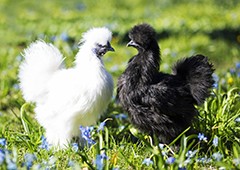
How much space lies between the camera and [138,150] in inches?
171

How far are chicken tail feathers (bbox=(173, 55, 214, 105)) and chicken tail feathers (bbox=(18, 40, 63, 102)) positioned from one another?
1.17 meters

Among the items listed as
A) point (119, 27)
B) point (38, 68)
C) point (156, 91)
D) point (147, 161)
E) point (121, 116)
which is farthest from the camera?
point (119, 27)

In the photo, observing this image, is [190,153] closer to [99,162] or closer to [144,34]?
[99,162]

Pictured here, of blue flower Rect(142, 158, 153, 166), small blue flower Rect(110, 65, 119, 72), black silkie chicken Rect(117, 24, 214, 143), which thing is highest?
small blue flower Rect(110, 65, 119, 72)

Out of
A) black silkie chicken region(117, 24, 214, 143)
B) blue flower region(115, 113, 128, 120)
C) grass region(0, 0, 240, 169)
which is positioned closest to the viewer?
grass region(0, 0, 240, 169)

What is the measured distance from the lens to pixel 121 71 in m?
7.20

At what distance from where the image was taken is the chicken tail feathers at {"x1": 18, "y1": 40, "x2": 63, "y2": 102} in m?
4.60

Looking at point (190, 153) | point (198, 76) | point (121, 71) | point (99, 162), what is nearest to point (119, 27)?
point (121, 71)

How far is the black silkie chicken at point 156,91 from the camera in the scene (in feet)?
13.8

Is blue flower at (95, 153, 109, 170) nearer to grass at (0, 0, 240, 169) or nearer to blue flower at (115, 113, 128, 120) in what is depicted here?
grass at (0, 0, 240, 169)

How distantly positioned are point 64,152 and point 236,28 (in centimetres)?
564

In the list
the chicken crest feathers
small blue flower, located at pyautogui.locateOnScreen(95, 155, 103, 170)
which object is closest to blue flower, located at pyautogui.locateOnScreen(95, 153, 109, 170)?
small blue flower, located at pyautogui.locateOnScreen(95, 155, 103, 170)

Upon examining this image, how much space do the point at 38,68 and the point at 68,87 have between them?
1.50 ft

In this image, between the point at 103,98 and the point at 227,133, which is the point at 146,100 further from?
the point at 227,133
